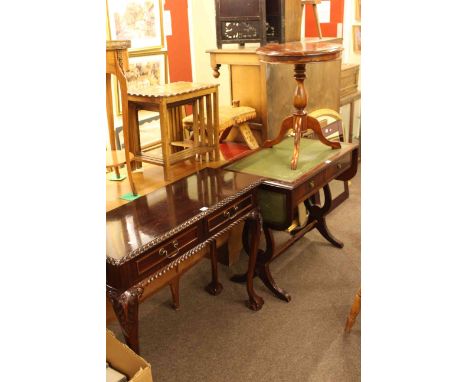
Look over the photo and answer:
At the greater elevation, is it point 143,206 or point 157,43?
point 157,43

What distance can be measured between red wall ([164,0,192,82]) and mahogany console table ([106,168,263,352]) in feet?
7.79

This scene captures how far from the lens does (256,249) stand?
2748mm

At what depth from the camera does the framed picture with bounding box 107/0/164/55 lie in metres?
3.97

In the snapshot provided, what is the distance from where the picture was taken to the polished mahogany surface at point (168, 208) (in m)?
1.91

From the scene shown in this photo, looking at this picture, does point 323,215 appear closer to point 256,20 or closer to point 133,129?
point 256,20

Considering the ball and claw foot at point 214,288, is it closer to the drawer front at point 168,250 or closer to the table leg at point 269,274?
the table leg at point 269,274

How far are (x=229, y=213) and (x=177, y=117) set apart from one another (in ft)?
2.85

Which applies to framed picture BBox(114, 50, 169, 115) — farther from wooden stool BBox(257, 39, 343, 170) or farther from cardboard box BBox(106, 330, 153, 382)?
cardboard box BBox(106, 330, 153, 382)

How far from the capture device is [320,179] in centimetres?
285

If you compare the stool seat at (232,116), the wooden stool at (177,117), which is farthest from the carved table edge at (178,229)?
the stool seat at (232,116)

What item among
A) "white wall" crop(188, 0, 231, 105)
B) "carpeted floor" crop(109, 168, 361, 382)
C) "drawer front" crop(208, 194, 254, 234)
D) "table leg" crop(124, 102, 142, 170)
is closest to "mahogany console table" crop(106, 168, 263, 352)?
"drawer front" crop(208, 194, 254, 234)
